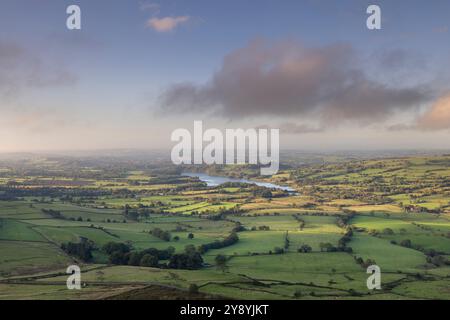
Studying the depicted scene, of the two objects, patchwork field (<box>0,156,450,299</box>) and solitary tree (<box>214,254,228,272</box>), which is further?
solitary tree (<box>214,254,228,272</box>)

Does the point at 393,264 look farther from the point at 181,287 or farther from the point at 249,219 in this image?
the point at 249,219

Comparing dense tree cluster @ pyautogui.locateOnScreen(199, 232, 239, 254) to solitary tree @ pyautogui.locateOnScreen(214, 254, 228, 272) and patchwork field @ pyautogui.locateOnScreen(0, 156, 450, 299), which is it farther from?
solitary tree @ pyautogui.locateOnScreen(214, 254, 228, 272)
